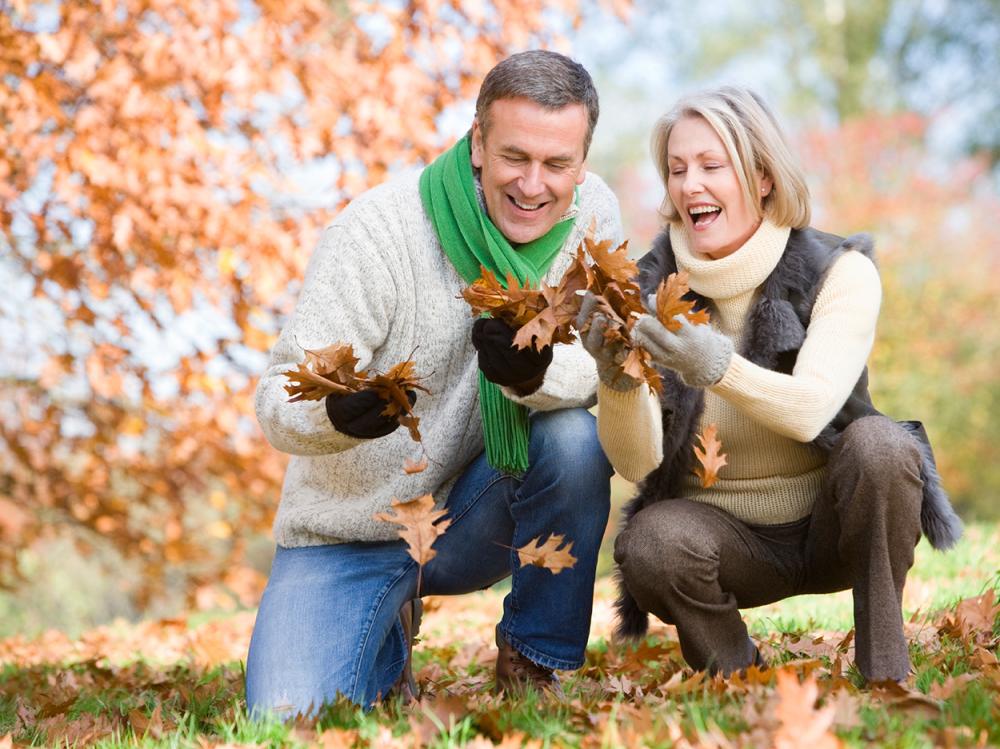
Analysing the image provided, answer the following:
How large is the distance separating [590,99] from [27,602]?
1325cm

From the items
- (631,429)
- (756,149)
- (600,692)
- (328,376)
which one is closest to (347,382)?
(328,376)

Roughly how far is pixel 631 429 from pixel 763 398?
34cm

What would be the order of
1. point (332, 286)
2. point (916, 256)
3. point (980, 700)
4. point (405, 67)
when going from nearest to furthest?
point (980, 700) → point (332, 286) → point (405, 67) → point (916, 256)

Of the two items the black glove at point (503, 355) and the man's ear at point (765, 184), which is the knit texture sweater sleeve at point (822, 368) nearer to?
the man's ear at point (765, 184)

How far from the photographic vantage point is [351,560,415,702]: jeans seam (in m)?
2.88

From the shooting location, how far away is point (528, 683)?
2.73m

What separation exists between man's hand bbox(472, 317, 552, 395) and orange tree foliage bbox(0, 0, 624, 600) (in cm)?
283

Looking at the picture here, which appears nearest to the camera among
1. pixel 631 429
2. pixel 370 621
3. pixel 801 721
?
pixel 801 721

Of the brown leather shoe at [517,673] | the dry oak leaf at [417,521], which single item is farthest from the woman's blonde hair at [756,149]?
the brown leather shoe at [517,673]

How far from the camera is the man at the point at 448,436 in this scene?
9.29 ft

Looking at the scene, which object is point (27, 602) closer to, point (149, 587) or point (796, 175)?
point (149, 587)

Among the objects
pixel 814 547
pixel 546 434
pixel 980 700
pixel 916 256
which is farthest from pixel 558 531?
pixel 916 256

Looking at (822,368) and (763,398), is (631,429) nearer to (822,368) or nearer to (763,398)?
(763,398)

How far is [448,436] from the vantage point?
118 inches
